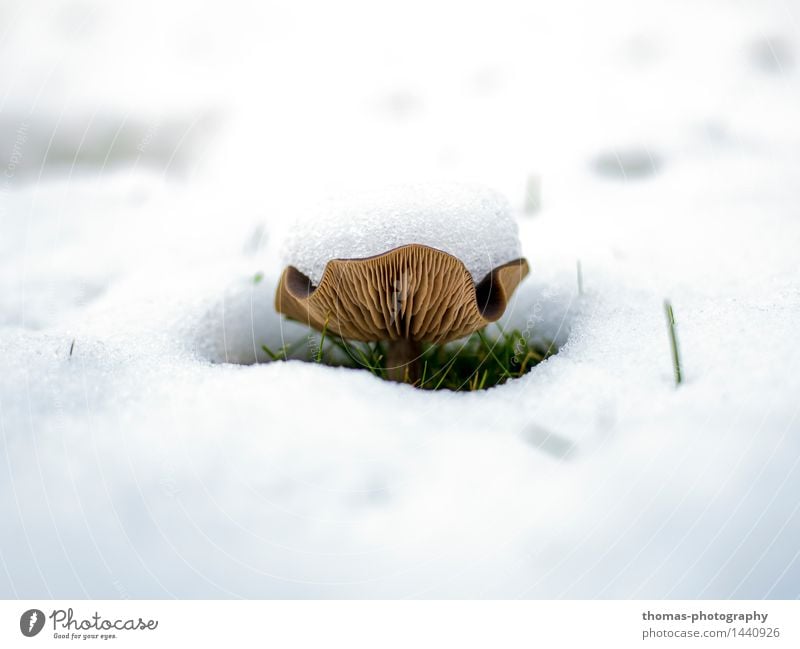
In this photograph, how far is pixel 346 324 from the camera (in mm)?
1177

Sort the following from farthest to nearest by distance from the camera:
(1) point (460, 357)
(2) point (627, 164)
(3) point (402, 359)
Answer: (2) point (627, 164) → (1) point (460, 357) → (3) point (402, 359)

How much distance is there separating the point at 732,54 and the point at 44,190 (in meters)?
1.61

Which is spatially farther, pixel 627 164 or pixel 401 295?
pixel 627 164

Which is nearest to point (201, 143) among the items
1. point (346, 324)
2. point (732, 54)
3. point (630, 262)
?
point (346, 324)

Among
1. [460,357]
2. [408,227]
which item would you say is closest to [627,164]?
[460,357]

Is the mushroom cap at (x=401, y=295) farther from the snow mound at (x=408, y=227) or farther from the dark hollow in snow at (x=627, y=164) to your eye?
the dark hollow in snow at (x=627, y=164)

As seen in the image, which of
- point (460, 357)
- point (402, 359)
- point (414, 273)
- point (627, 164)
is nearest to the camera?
point (414, 273)

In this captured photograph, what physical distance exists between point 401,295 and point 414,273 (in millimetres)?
59

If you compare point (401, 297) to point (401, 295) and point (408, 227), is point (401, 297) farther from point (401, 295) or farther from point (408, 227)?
point (408, 227)

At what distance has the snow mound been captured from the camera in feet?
3.53

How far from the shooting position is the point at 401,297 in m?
1.10

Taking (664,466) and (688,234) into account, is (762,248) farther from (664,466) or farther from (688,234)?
(664,466)

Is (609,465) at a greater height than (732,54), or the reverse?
(732,54)
